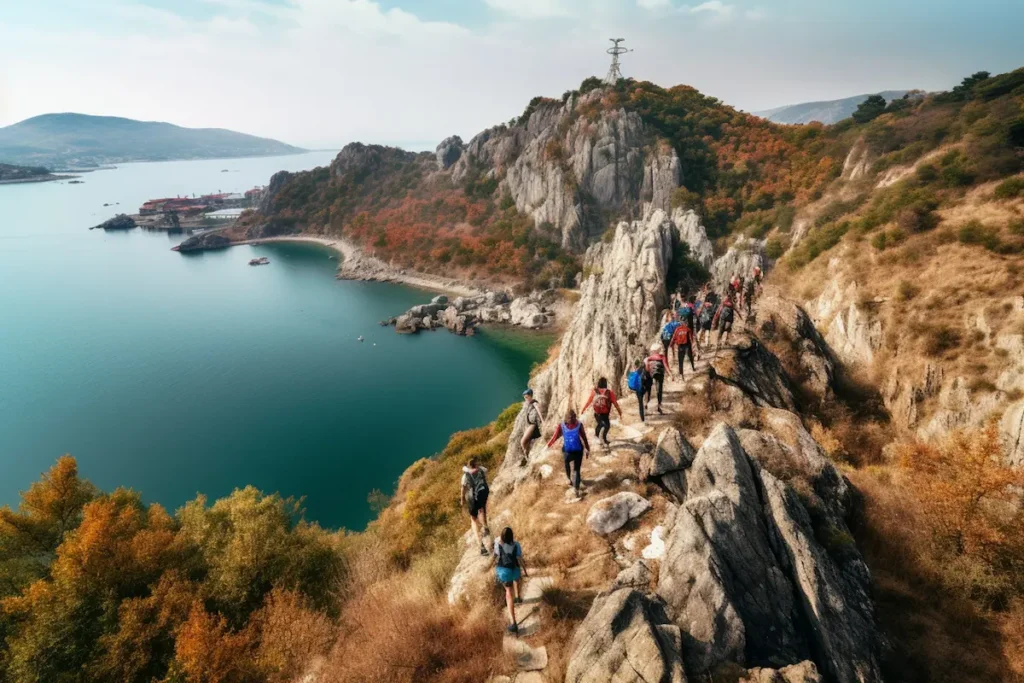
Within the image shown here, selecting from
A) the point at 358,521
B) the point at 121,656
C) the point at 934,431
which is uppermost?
the point at 934,431

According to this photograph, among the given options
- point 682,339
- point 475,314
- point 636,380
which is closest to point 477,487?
point 636,380

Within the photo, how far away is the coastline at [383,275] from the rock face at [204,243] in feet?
154

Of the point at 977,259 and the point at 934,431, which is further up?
the point at 977,259

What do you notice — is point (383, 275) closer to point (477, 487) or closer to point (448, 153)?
point (448, 153)

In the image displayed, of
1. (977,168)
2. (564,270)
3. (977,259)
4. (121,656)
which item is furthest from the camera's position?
(564,270)

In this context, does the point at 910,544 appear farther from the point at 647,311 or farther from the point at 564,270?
the point at 564,270

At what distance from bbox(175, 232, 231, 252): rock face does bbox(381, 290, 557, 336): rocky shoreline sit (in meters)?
111

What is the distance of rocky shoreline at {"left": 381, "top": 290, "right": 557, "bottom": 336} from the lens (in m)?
90.4

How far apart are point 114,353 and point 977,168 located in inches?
4763

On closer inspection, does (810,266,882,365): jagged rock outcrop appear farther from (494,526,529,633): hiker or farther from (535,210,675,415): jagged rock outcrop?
(494,526,529,633): hiker

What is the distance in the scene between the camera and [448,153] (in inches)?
6501

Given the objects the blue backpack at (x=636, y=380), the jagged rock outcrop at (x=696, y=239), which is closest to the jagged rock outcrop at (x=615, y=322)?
the jagged rock outcrop at (x=696, y=239)

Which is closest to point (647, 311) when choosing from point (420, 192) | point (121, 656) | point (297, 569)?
point (297, 569)

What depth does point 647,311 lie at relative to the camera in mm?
40625
